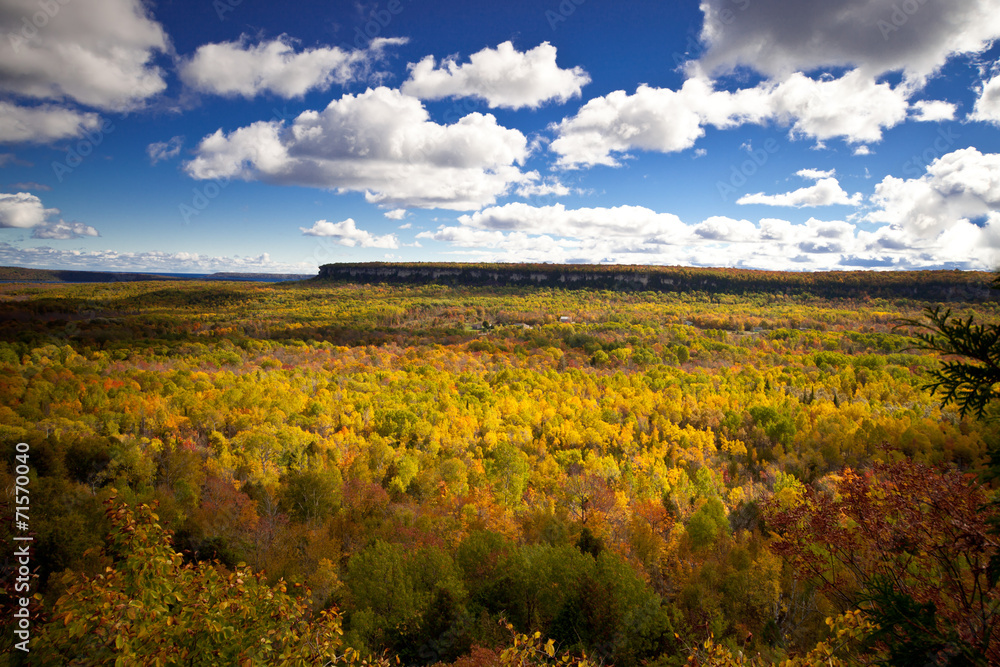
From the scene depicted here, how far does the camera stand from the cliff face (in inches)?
4365

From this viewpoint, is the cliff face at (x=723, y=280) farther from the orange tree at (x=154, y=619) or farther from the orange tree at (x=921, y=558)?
the orange tree at (x=154, y=619)

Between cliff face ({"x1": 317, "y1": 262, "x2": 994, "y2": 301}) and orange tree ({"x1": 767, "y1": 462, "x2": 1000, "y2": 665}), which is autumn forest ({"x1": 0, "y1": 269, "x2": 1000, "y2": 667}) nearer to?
orange tree ({"x1": 767, "y1": 462, "x2": 1000, "y2": 665})

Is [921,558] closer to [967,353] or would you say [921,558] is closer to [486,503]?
[967,353]

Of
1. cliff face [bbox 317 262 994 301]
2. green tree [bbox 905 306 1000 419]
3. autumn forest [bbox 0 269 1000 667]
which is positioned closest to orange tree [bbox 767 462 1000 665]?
autumn forest [bbox 0 269 1000 667]

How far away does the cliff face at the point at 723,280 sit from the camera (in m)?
111

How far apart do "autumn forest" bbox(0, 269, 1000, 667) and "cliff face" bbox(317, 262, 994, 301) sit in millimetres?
59849

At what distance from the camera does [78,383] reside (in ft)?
117

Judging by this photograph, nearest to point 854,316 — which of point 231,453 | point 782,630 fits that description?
point 782,630

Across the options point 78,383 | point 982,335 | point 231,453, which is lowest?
point 231,453

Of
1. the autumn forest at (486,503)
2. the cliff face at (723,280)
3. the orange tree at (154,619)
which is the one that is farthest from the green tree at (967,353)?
the cliff face at (723,280)

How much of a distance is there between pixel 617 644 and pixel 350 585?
37.3ft

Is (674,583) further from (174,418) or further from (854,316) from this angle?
(854,316)

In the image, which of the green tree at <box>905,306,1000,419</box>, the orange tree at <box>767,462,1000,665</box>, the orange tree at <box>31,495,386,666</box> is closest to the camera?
the green tree at <box>905,306,1000,419</box>

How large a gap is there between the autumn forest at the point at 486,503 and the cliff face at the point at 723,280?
59849 millimetres
